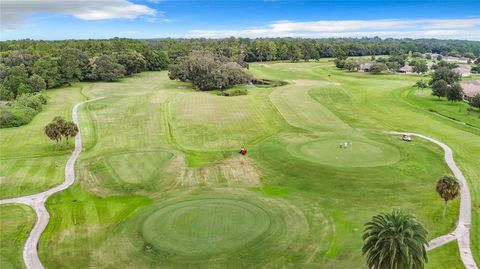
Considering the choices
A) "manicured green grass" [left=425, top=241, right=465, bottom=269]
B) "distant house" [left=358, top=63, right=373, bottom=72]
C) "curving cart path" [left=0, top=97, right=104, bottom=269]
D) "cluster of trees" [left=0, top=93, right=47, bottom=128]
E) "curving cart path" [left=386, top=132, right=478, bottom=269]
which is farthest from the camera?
"distant house" [left=358, top=63, right=373, bottom=72]

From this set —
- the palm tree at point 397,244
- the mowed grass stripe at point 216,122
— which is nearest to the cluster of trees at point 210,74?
the mowed grass stripe at point 216,122

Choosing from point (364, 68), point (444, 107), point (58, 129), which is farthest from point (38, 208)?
point (364, 68)

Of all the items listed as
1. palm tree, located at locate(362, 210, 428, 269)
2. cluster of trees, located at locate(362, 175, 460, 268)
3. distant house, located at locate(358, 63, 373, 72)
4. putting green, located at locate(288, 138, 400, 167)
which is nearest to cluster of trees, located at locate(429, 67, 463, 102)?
putting green, located at locate(288, 138, 400, 167)

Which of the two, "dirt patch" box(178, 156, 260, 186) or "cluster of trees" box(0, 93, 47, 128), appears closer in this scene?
"dirt patch" box(178, 156, 260, 186)

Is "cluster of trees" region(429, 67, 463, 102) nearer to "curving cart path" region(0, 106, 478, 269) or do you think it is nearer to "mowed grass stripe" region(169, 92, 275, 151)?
"curving cart path" region(0, 106, 478, 269)

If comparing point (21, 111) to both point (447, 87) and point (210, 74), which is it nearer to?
point (210, 74)
